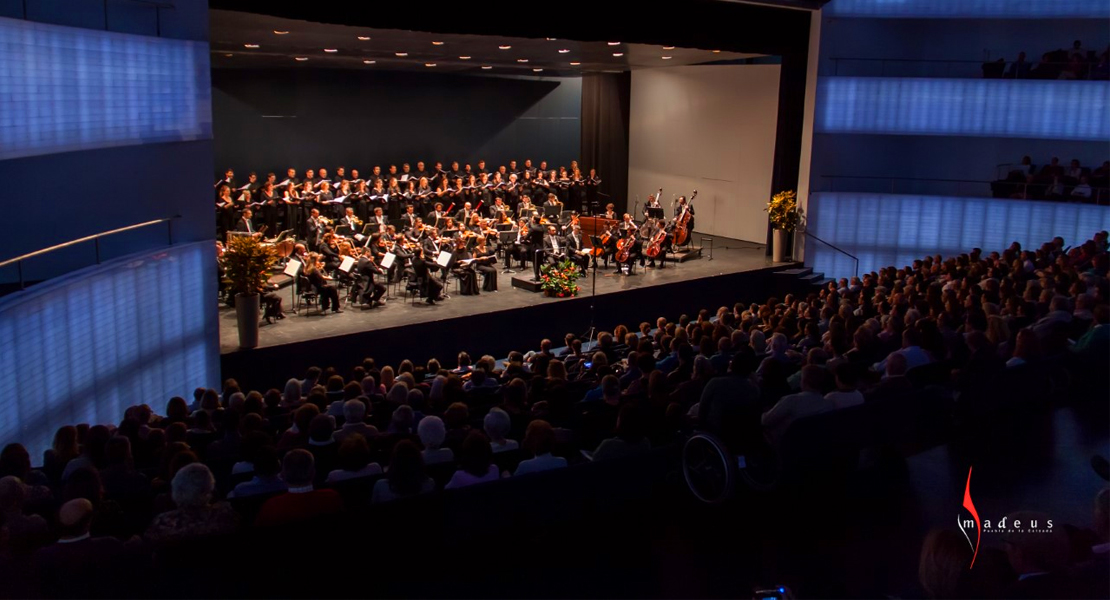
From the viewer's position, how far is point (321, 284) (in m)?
13.0

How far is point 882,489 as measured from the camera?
550 cm

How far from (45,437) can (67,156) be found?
3.54m

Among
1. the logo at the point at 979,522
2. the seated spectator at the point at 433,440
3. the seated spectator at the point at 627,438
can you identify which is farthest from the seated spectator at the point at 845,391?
the seated spectator at the point at 433,440

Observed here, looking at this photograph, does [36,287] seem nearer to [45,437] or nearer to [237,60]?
[45,437]

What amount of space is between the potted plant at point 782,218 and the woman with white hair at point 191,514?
595 inches

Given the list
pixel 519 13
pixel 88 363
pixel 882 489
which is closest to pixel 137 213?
pixel 88 363

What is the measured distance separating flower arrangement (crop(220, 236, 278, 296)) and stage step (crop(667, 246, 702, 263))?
345 inches

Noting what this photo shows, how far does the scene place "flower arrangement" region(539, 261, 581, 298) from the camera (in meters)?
14.6

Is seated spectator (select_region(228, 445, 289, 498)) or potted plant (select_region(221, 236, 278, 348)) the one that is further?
potted plant (select_region(221, 236, 278, 348))

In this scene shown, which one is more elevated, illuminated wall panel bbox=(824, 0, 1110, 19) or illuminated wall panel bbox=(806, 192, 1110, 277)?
illuminated wall panel bbox=(824, 0, 1110, 19)

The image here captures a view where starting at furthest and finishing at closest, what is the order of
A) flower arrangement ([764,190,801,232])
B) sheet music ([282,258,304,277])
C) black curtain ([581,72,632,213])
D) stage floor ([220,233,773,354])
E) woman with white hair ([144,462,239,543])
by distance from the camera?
black curtain ([581,72,632,213]) → flower arrangement ([764,190,801,232]) → sheet music ([282,258,304,277]) → stage floor ([220,233,773,354]) → woman with white hair ([144,462,239,543])

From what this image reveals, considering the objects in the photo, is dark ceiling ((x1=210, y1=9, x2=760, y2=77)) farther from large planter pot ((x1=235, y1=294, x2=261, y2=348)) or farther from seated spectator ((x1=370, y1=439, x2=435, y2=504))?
seated spectator ((x1=370, y1=439, x2=435, y2=504))

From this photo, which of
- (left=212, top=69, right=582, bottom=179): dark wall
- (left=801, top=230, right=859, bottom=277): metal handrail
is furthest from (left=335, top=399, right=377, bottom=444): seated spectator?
(left=212, top=69, right=582, bottom=179): dark wall

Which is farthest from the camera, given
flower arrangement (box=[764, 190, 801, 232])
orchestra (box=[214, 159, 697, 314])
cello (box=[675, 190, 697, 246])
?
flower arrangement (box=[764, 190, 801, 232])
